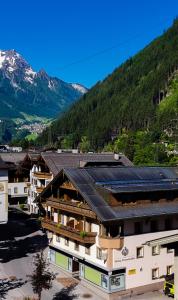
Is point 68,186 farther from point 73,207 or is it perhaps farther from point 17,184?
point 17,184

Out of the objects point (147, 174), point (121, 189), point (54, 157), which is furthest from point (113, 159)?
point (121, 189)

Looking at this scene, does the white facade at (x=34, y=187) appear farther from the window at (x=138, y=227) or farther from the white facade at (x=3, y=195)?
the window at (x=138, y=227)

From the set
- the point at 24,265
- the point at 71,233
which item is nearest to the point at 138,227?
the point at 71,233

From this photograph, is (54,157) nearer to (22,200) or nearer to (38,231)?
(38,231)

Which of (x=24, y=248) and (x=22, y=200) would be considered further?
(x=22, y=200)

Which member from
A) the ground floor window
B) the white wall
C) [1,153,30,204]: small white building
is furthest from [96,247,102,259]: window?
[1,153,30,204]: small white building

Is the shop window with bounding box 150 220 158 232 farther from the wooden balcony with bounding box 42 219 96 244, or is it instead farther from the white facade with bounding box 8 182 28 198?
the white facade with bounding box 8 182 28 198
